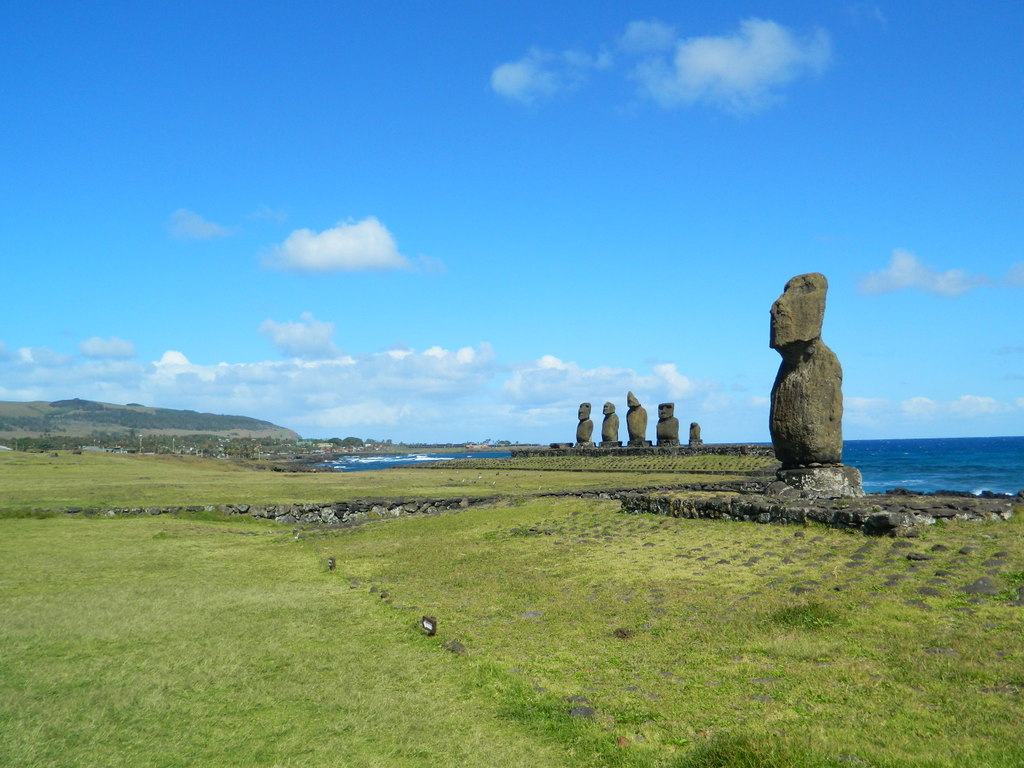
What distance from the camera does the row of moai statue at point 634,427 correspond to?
58.8 m

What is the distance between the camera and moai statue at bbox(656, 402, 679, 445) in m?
58.7

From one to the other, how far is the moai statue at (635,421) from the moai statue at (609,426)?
4.88 metres

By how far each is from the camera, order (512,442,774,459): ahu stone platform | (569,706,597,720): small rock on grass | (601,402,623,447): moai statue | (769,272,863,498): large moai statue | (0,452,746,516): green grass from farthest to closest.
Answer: (601,402,623,447): moai statue, (512,442,774,459): ahu stone platform, (0,452,746,516): green grass, (769,272,863,498): large moai statue, (569,706,597,720): small rock on grass

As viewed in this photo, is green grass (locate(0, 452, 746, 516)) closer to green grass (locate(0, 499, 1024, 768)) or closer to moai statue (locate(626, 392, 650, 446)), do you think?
moai statue (locate(626, 392, 650, 446))

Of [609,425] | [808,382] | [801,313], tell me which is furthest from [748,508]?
[609,425]

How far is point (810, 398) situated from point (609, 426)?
48.3 meters

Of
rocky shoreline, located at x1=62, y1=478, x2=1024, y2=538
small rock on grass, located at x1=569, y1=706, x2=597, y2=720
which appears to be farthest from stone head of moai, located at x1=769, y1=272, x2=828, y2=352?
small rock on grass, located at x1=569, y1=706, x2=597, y2=720

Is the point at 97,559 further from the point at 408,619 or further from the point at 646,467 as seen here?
the point at 646,467

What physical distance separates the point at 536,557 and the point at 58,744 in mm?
10457

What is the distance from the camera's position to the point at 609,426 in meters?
67.7

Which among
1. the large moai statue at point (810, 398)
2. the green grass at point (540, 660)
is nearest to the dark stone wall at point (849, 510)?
the green grass at point (540, 660)

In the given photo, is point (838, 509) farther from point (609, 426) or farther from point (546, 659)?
point (609, 426)

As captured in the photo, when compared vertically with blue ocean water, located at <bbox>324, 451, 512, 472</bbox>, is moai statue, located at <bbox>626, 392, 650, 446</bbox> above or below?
above

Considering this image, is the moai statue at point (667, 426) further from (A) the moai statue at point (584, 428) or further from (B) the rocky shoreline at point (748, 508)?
(B) the rocky shoreline at point (748, 508)
